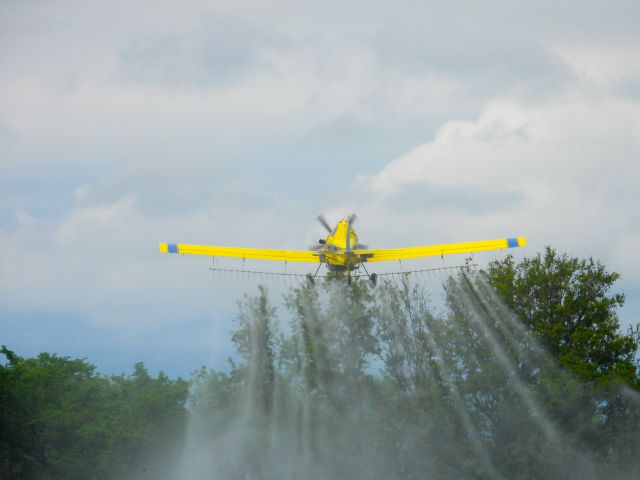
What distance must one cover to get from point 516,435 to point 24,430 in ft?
118

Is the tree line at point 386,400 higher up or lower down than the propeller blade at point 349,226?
lower down

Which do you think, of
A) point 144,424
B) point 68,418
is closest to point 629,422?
point 144,424

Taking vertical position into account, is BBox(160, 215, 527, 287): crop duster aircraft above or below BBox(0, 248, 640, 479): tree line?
above

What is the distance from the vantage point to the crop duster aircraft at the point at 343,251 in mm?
56281

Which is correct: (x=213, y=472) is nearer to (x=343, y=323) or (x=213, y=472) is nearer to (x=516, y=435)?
(x=343, y=323)

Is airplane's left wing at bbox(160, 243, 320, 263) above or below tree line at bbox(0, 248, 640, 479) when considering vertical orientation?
above

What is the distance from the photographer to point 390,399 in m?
62.6

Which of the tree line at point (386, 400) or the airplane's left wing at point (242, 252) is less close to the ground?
the airplane's left wing at point (242, 252)

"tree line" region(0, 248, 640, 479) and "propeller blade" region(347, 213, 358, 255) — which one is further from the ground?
"propeller blade" region(347, 213, 358, 255)

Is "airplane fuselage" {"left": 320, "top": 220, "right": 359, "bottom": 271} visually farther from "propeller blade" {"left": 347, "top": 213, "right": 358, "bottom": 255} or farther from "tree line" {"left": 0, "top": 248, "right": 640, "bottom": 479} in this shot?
"tree line" {"left": 0, "top": 248, "right": 640, "bottom": 479}

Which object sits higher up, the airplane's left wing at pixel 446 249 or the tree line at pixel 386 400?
the airplane's left wing at pixel 446 249

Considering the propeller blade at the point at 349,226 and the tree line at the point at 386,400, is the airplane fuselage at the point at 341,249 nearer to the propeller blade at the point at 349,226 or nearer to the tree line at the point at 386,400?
the propeller blade at the point at 349,226

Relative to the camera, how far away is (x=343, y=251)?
184 ft

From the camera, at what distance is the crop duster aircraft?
5628 centimetres
